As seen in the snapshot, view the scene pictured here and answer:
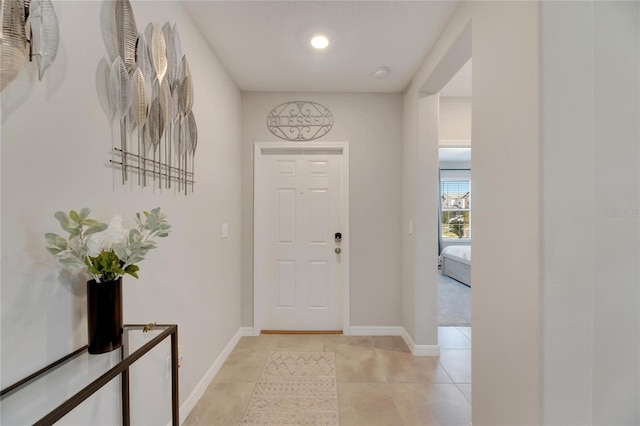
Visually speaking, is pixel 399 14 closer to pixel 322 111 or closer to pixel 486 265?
pixel 322 111

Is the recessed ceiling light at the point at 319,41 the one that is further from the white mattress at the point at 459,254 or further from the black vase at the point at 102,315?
the white mattress at the point at 459,254

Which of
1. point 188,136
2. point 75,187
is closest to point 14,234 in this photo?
point 75,187

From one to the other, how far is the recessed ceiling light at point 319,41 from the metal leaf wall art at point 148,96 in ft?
3.11

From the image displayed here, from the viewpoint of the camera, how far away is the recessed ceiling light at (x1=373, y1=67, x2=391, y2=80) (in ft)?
8.02

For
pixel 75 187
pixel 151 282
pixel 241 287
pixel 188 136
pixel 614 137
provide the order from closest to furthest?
1. pixel 75 187
2. pixel 614 137
3. pixel 151 282
4. pixel 188 136
5. pixel 241 287

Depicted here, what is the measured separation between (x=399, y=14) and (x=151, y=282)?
223cm

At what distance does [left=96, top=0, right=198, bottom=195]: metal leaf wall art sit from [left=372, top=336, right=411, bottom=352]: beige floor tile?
2.28 metres

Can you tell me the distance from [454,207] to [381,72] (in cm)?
560

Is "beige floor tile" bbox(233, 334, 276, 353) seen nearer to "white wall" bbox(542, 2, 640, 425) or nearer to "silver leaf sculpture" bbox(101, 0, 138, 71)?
"white wall" bbox(542, 2, 640, 425)

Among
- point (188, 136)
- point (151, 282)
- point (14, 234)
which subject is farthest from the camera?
point (188, 136)

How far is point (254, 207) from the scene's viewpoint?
2930mm

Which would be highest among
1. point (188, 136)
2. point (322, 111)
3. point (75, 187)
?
point (322, 111)

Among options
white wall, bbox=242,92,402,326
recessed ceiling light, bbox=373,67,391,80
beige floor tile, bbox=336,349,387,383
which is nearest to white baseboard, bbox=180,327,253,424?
white wall, bbox=242,92,402,326

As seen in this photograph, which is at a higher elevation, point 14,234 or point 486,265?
point 14,234
